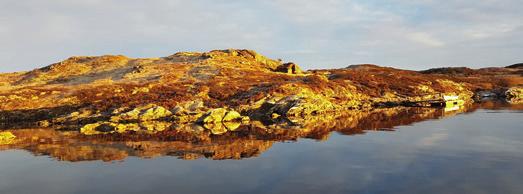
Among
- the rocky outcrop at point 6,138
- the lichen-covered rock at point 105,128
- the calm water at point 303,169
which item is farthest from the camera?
the lichen-covered rock at point 105,128

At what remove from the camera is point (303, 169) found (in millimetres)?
25062

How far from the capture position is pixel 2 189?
72.9 ft

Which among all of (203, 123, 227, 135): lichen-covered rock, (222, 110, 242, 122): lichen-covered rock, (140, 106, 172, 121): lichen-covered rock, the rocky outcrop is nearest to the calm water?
the rocky outcrop

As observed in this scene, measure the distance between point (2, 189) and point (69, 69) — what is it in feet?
295

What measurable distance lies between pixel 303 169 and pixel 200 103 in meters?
Result: 42.0

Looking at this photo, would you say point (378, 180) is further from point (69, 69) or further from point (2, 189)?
point (69, 69)

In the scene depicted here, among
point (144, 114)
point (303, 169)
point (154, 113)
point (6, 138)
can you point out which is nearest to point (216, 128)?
point (154, 113)

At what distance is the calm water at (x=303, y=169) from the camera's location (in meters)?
20.9

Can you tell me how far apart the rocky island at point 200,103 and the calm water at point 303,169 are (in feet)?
7.42

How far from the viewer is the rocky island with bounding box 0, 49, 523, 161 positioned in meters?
40.0

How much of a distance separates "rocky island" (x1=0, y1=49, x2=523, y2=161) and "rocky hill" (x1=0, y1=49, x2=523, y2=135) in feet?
0.58

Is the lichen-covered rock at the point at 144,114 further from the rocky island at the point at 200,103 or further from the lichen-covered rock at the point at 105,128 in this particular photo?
the lichen-covered rock at the point at 105,128

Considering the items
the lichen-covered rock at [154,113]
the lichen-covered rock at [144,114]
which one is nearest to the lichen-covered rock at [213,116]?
the lichen-covered rock at [154,113]

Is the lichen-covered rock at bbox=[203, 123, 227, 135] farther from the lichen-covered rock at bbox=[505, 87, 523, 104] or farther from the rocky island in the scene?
the lichen-covered rock at bbox=[505, 87, 523, 104]
